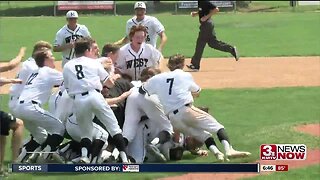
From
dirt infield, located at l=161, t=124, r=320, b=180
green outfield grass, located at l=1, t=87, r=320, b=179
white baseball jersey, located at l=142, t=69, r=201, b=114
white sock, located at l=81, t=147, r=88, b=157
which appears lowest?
green outfield grass, located at l=1, t=87, r=320, b=179

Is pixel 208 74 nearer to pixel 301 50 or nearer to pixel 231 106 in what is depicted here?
pixel 231 106

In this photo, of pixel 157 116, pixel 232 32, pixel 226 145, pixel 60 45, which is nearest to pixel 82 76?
pixel 157 116

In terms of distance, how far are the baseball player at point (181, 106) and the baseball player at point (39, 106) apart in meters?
0.94

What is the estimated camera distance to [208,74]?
42.7ft

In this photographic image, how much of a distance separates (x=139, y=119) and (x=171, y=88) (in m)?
0.51

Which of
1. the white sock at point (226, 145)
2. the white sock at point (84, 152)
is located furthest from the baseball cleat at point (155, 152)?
the white sock at point (84, 152)

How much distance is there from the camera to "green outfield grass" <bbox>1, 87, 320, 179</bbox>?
833 cm

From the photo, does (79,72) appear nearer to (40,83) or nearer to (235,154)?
(40,83)

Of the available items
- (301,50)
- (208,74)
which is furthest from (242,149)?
(301,50)

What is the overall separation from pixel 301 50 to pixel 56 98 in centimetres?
848

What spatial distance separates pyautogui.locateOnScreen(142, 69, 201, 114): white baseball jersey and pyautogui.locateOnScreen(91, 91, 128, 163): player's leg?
59 cm

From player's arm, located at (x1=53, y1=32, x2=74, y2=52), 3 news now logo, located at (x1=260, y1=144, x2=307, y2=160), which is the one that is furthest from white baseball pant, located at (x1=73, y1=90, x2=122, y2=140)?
player's arm, located at (x1=53, y1=32, x2=74, y2=52)

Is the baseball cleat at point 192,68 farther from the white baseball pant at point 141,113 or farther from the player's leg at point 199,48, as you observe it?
the white baseball pant at point 141,113

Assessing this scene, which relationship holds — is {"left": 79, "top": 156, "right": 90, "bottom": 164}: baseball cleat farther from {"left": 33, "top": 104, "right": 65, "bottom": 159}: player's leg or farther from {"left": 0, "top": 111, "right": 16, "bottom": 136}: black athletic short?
{"left": 0, "top": 111, "right": 16, "bottom": 136}: black athletic short
